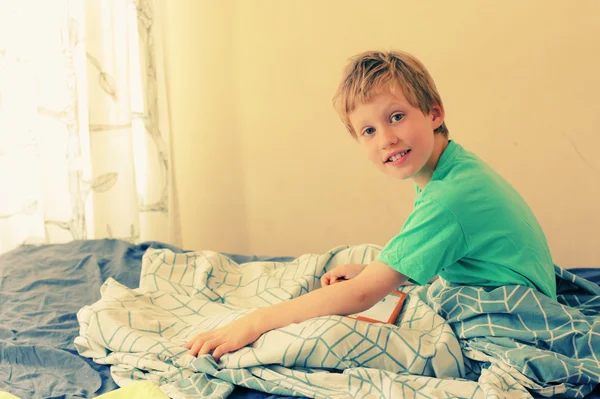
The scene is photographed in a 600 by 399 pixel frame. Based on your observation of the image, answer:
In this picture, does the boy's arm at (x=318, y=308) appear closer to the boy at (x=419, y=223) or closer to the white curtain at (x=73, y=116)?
the boy at (x=419, y=223)

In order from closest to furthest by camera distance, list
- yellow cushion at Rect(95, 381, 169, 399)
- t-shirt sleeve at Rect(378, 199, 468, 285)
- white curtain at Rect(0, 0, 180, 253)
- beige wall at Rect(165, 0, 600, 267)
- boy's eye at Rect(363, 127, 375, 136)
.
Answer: yellow cushion at Rect(95, 381, 169, 399) < t-shirt sleeve at Rect(378, 199, 468, 285) < boy's eye at Rect(363, 127, 375, 136) < white curtain at Rect(0, 0, 180, 253) < beige wall at Rect(165, 0, 600, 267)

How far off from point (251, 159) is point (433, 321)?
1.58 m

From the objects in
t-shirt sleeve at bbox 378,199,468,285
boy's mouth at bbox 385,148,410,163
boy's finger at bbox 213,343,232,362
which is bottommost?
boy's finger at bbox 213,343,232,362

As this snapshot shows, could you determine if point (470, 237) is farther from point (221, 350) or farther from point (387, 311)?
point (221, 350)

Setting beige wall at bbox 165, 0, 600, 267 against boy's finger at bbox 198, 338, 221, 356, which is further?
beige wall at bbox 165, 0, 600, 267

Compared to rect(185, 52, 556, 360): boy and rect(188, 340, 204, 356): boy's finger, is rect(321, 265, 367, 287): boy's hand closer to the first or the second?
rect(185, 52, 556, 360): boy

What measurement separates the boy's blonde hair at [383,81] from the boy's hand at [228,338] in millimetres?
429

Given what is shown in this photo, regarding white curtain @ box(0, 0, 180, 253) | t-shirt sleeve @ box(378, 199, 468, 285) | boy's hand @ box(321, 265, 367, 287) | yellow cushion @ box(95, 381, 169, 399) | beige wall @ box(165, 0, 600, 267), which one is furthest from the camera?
beige wall @ box(165, 0, 600, 267)

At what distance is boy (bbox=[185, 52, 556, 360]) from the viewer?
3.28 ft

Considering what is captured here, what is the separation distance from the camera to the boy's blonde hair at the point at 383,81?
107 cm

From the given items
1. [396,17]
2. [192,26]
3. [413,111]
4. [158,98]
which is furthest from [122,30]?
[413,111]

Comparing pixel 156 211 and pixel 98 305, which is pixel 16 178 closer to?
pixel 156 211

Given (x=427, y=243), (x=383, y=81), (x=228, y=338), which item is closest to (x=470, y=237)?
(x=427, y=243)

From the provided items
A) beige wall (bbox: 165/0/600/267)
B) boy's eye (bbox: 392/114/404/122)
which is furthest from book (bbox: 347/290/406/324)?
beige wall (bbox: 165/0/600/267)
